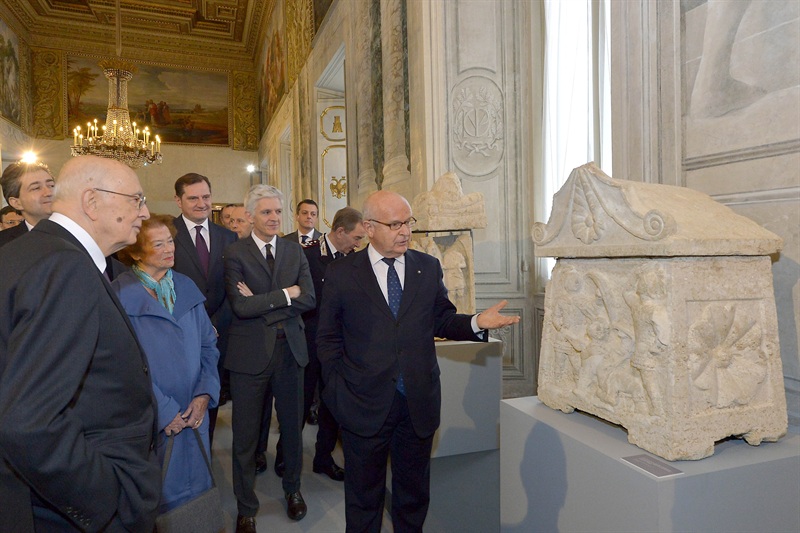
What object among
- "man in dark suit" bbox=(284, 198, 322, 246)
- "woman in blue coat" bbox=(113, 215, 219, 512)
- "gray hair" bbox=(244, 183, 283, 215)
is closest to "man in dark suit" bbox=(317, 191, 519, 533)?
"woman in blue coat" bbox=(113, 215, 219, 512)

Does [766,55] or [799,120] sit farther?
[766,55]

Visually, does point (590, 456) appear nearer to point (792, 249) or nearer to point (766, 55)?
point (792, 249)

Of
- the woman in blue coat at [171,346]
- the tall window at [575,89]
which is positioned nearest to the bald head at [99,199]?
the woman in blue coat at [171,346]

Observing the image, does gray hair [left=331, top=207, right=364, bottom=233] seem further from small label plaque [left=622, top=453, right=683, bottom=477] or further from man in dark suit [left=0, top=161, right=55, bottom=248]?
small label plaque [left=622, top=453, right=683, bottom=477]

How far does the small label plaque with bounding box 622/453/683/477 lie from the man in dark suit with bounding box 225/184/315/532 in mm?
2032

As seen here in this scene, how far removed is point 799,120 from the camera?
2.11 m

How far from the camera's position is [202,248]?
3.81 metres

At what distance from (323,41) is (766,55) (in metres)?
8.95

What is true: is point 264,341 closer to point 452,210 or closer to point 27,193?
point 27,193

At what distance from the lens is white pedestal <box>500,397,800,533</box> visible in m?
1.71

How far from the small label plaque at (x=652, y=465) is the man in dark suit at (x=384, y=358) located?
0.82 m

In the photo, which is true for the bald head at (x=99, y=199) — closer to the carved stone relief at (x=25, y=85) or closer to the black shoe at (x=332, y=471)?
the black shoe at (x=332, y=471)

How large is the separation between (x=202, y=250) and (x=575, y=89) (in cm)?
328

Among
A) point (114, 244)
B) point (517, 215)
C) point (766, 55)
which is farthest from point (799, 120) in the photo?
point (517, 215)
